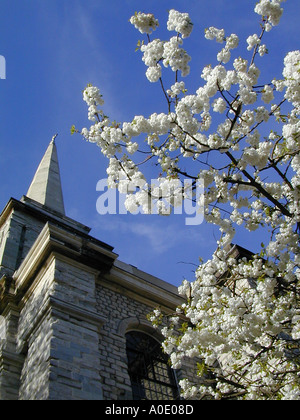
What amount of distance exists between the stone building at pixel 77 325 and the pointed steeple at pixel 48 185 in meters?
4.93

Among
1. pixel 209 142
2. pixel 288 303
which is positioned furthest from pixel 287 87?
pixel 288 303

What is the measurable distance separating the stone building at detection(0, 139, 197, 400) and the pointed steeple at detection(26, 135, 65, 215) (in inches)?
194

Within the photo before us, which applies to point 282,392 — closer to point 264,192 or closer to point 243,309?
point 243,309

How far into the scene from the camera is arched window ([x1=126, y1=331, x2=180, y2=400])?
9539 millimetres

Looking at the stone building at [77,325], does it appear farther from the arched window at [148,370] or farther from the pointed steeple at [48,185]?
the pointed steeple at [48,185]

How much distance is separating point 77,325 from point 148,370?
2562 mm

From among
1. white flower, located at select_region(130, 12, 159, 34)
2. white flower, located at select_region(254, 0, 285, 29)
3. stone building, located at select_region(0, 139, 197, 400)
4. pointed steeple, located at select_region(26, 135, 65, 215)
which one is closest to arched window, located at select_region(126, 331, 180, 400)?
stone building, located at select_region(0, 139, 197, 400)

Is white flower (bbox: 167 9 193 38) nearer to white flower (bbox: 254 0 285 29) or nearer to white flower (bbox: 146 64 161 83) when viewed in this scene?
white flower (bbox: 146 64 161 83)

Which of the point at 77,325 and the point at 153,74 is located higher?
the point at 153,74

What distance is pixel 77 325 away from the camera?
335 inches

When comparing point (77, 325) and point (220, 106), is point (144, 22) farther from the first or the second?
point (77, 325)

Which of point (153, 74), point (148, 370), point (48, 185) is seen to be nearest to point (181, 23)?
point (153, 74)

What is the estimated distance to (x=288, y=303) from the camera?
24.8 ft
